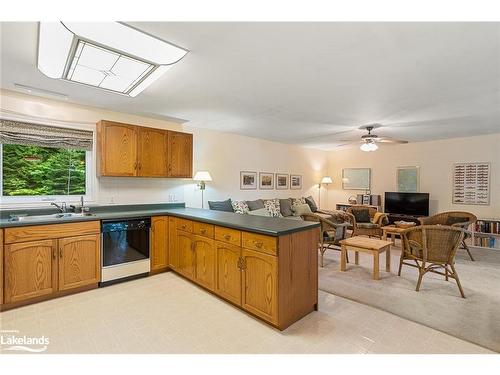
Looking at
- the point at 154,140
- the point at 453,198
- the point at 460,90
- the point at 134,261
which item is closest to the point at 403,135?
the point at 453,198

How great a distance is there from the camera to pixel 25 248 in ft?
8.34

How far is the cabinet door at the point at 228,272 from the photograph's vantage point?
2455 mm

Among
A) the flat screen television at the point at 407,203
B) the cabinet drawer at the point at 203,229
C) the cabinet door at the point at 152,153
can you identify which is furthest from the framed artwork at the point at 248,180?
the flat screen television at the point at 407,203

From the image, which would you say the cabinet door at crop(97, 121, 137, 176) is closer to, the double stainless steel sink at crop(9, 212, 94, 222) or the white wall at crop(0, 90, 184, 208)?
the white wall at crop(0, 90, 184, 208)

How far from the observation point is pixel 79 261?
2873mm

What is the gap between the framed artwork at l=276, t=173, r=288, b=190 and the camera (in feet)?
21.5

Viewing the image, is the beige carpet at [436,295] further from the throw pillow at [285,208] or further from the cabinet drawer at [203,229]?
the throw pillow at [285,208]

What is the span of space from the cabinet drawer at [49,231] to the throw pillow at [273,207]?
11.7 ft

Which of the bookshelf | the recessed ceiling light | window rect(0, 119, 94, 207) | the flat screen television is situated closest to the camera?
the recessed ceiling light

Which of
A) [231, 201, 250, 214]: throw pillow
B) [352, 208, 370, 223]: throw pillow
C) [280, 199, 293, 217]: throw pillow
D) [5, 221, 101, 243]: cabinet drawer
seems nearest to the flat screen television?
[352, 208, 370, 223]: throw pillow

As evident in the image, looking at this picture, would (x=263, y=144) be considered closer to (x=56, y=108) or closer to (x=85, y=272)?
(x=56, y=108)

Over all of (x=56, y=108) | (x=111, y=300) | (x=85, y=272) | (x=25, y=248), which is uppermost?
(x=56, y=108)

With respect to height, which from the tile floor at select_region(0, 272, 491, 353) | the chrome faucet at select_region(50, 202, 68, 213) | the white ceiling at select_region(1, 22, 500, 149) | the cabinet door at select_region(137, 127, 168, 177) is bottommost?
the tile floor at select_region(0, 272, 491, 353)
